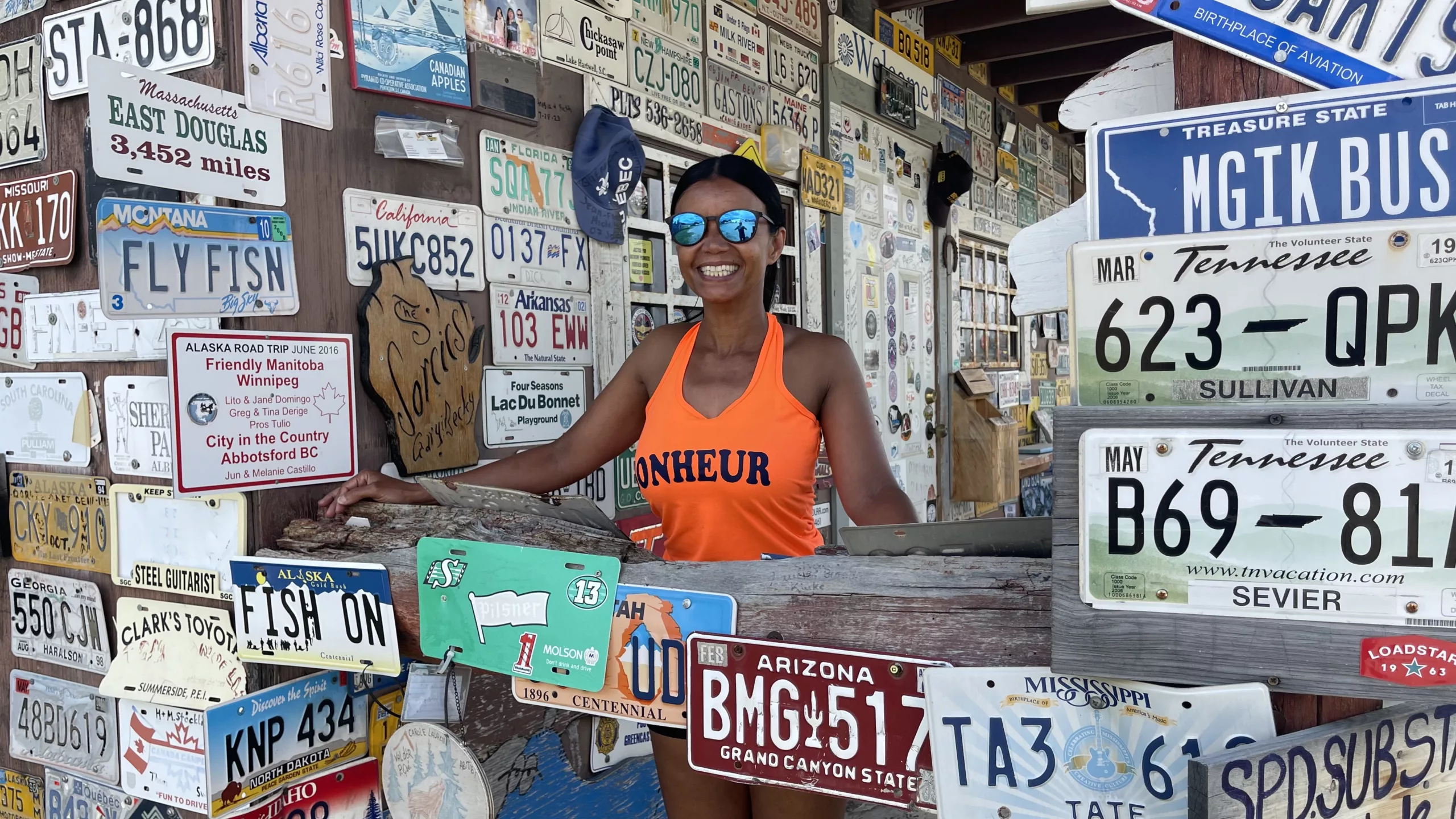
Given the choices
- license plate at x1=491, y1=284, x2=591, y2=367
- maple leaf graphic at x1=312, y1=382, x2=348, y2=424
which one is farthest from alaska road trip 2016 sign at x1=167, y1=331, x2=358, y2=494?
license plate at x1=491, y1=284, x2=591, y2=367

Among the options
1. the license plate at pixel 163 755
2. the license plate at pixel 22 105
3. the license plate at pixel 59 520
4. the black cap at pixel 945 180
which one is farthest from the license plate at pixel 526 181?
the black cap at pixel 945 180

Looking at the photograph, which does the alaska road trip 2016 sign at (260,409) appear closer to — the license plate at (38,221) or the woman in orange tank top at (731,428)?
the woman in orange tank top at (731,428)

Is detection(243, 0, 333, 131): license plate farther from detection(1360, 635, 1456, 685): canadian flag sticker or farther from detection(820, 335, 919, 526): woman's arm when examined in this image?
detection(1360, 635, 1456, 685): canadian flag sticker

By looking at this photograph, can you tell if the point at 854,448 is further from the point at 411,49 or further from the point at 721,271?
the point at 411,49

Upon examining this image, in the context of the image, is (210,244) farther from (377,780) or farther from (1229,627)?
(1229,627)

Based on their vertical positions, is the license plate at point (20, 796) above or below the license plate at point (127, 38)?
below

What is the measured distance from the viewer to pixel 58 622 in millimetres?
2746

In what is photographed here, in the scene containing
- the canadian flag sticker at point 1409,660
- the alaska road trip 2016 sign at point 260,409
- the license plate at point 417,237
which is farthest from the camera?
the license plate at point 417,237

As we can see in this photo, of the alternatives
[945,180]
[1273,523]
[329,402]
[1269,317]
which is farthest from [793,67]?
[1273,523]

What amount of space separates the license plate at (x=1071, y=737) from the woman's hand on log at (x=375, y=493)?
145 cm

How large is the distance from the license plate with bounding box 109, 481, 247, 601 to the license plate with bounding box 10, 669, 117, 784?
395 millimetres

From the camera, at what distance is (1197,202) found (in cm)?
125

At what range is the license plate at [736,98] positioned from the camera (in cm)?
434

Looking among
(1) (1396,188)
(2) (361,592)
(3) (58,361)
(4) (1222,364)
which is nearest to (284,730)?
(2) (361,592)
